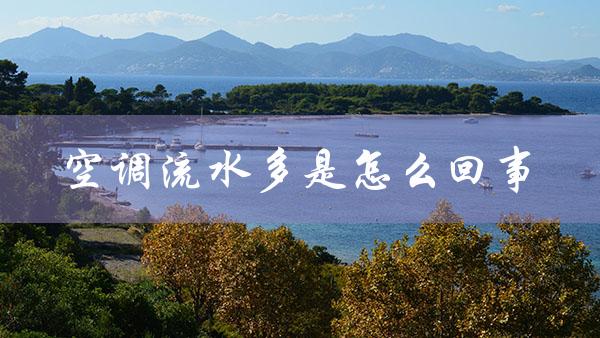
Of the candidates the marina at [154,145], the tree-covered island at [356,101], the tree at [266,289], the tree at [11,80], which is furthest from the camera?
the tree-covered island at [356,101]

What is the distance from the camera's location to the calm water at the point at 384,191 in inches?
1683

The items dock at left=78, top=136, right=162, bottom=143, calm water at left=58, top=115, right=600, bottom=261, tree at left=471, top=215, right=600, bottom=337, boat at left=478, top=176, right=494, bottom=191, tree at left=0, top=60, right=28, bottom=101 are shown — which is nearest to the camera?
tree at left=471, top=215, right=600, bottom=337

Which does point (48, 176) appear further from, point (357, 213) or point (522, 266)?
point (522, 266)

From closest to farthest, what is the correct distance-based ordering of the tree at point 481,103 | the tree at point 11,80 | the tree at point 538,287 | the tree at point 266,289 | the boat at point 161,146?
the tree at point 538,287 → the tree at point 266,289 → the tree at point 11,80 → the boat at point 161,146 → the tree at point 481,103

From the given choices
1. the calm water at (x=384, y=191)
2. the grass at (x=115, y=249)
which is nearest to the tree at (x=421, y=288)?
the grass at (x=115, y=249)

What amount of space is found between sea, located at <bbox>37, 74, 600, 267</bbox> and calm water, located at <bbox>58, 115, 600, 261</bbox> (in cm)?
9

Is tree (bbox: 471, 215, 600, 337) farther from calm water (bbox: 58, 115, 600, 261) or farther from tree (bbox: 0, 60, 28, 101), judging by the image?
tree (bbox: 0, 60, 28, 101)

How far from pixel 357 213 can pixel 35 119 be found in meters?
21.6

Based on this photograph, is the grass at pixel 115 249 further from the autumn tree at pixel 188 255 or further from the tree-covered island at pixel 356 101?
the tree-covered island at pixel 356 101

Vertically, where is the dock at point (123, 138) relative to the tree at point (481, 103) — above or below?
below

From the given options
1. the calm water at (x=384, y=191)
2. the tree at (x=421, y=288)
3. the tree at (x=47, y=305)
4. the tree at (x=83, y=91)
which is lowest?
the calm water at (x=384, y=191)

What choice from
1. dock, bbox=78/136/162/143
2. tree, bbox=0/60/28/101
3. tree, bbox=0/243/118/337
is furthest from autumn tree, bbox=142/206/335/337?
dock, bbox=78/136/162/143

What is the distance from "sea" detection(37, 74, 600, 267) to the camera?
4256cm

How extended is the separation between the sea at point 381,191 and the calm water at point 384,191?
9 centimetres
